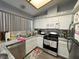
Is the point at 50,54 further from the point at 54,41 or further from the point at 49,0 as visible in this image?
the point at 49,0

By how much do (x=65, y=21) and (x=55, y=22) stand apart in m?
0.53

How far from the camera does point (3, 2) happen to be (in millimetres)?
2160

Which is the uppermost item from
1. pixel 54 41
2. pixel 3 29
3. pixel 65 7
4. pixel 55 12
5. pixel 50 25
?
pixel 65 7

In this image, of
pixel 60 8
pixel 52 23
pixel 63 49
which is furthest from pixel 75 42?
pixel 60 8

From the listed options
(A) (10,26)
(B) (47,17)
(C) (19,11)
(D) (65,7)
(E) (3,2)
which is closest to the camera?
(E) (3,2)

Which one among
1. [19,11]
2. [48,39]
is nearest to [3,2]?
[19,11]

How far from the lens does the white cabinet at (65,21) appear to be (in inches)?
103

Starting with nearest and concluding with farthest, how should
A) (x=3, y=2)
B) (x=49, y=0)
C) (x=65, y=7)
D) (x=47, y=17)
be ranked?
(x=3, y=2) < (x=49, y=0) < (x=65, y=7) < (x=47, y=17)

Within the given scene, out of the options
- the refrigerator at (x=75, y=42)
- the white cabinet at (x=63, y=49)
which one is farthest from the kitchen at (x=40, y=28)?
the refrigerator at (x=75, y=42)

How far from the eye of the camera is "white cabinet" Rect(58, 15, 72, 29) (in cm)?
263

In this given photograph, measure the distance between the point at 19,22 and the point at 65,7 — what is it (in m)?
2.63

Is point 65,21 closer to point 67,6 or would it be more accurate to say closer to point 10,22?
point 67,6

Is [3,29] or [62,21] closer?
[3,29]

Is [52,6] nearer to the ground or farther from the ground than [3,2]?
farther from the ground
